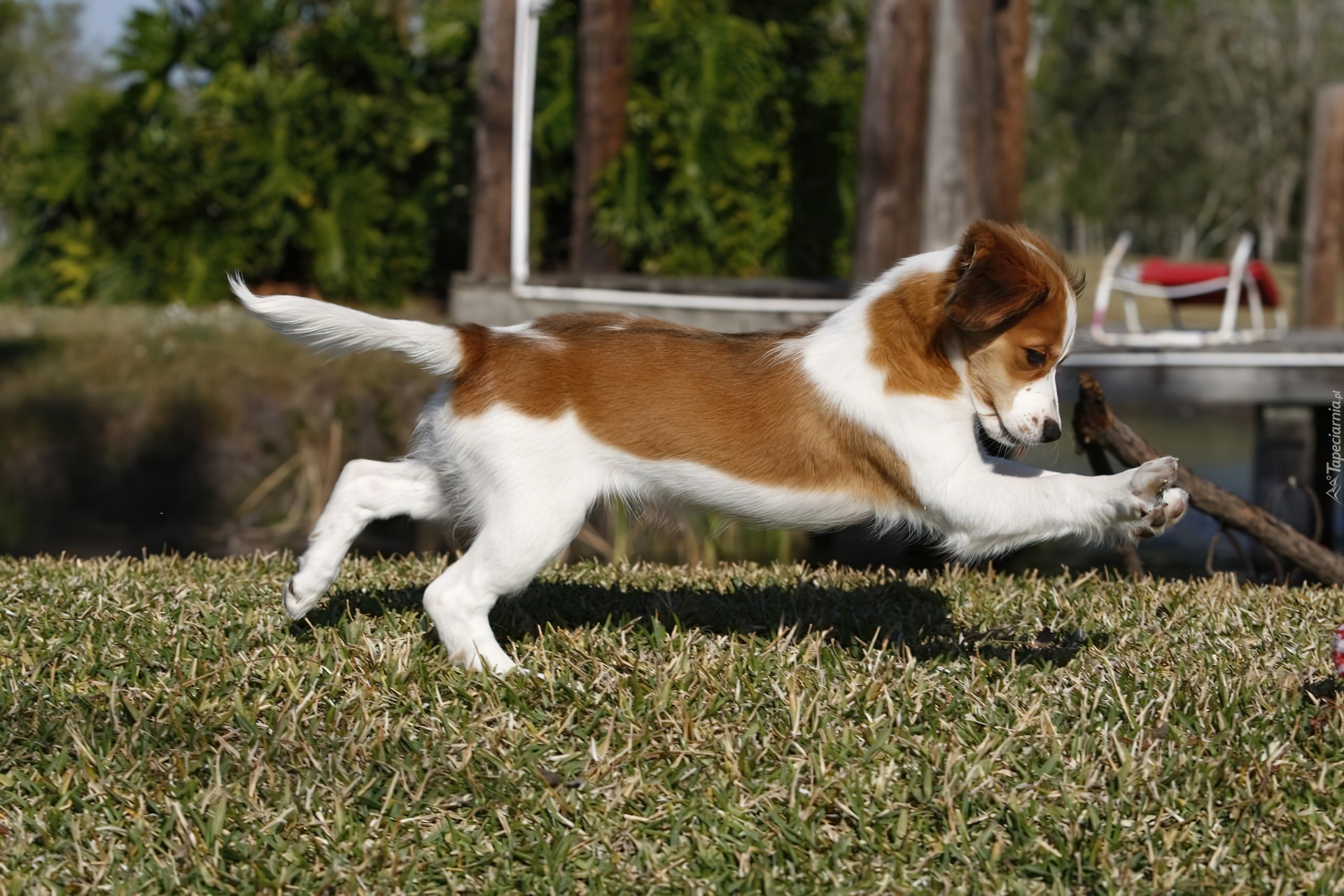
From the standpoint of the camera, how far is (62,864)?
3078 millimetres

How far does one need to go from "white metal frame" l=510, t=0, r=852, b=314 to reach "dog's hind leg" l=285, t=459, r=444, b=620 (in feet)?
16.9

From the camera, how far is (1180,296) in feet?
36.2

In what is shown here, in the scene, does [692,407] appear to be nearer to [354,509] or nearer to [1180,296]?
[354,509]

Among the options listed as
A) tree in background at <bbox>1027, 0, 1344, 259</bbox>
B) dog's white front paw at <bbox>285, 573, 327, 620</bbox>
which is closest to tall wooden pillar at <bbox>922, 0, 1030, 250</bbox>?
dog's white front paw at <bbox>285, 573, 327, 620</bbox>

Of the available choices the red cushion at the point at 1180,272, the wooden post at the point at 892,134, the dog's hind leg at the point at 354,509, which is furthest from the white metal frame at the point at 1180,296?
the dog's hind leg at the point at 354,509

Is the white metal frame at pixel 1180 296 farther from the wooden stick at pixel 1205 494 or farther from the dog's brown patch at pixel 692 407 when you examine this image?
the dog's brown patch at pixel 692 407

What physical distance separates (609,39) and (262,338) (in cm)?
459

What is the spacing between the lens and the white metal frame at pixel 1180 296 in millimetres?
9227

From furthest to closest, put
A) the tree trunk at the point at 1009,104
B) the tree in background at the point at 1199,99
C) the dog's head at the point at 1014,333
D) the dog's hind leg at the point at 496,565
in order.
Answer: the tree in background at the point at 1199,99 → the tree trunk at the point at 1009,104 → the dog's hind leg at the point at 496,565 → the dog's head at the point at 1014,333

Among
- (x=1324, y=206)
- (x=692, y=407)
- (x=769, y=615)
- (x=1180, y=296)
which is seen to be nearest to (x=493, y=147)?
(x=1180, y=296)

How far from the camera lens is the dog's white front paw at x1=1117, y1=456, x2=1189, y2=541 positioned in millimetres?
3637

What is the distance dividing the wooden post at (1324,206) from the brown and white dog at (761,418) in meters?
10.0

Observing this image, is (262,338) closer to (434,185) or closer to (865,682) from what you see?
(434,185)

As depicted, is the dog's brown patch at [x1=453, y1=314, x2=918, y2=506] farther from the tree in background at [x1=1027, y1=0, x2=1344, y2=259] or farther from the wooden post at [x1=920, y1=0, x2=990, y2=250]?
the tree in background at [x1=1027, y1=0, x2=1344, y2=259]
